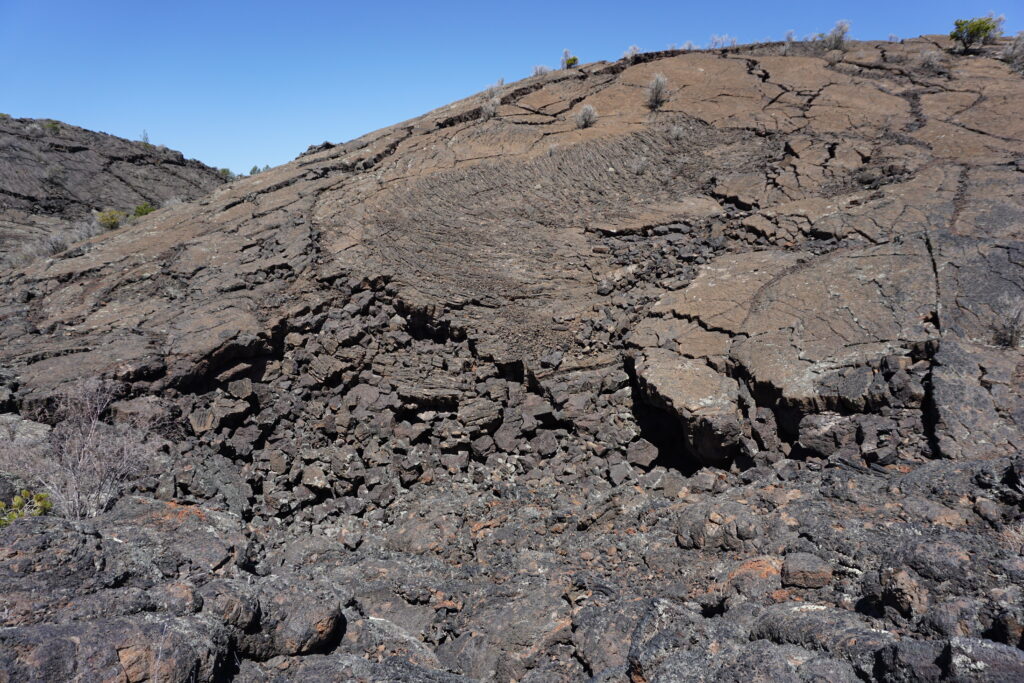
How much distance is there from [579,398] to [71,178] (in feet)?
46.1

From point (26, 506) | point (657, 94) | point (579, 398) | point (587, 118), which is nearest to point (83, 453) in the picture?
point (26, 506)

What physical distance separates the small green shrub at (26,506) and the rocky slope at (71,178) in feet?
26.2

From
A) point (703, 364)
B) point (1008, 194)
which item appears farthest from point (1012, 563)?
point (1008, 194)

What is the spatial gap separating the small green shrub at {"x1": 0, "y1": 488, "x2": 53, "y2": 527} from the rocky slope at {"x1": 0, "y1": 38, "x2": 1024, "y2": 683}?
0.34 meters

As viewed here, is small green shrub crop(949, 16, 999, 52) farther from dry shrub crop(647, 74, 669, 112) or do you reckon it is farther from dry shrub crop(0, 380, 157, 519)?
dry shrub crop(0, 380, 157, 519)

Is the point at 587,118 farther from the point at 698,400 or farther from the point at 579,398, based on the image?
the point at 698,400

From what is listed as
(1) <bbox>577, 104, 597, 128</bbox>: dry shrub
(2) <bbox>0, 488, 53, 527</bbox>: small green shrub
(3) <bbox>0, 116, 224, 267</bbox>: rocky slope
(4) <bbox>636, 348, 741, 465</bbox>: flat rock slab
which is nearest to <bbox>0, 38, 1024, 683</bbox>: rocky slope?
(4) <bbox>636, 348, 741, 465</bbox>: flat rock slab

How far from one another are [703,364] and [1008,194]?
3237 millimetres

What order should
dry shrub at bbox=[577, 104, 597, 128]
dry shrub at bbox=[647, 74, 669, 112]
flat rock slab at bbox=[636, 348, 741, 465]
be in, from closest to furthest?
flat rock slab at bbox=[636, 348, 741, 465], dry shrub at bbox=[577, 104, 597, 128], dry shrub at bbox=[647, 74, 669, 112]

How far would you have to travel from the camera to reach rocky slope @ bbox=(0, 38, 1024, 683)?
2.74 metres

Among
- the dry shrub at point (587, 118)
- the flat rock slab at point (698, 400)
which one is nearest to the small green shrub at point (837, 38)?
the dry shrub at point (587, 118)

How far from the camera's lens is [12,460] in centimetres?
410

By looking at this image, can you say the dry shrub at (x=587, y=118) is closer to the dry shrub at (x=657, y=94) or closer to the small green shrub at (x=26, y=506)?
the dry shrub at (x=657, y=94)

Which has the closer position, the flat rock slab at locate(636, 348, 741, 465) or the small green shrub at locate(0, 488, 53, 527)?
the small green shrub at locate(0, 488, 53, 527)
